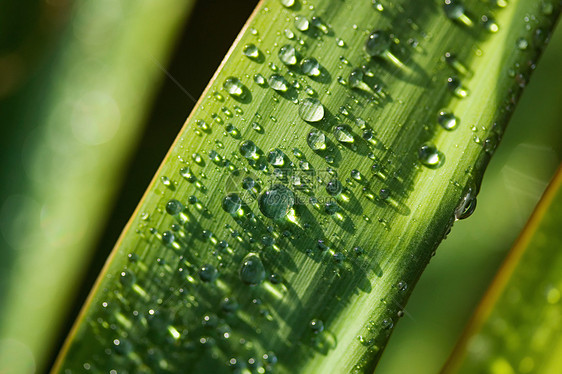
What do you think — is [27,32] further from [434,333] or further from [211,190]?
[434,333]

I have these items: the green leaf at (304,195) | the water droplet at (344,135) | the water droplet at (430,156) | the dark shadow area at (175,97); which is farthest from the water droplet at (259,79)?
the dark shadow area at (175,97)

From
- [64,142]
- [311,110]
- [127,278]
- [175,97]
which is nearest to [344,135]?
[311,110]

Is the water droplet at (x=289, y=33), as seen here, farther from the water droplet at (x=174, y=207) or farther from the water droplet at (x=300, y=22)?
the water droplet at (x=174, y=207)

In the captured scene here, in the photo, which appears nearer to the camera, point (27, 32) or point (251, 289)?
point (251, 289)

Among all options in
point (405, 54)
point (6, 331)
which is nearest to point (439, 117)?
point (405, 54)

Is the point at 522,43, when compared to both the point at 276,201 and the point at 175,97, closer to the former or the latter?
the point at 276,201

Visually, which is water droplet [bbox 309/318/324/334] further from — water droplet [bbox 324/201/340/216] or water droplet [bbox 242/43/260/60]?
water droplet [bbox 242/43/260/60]
